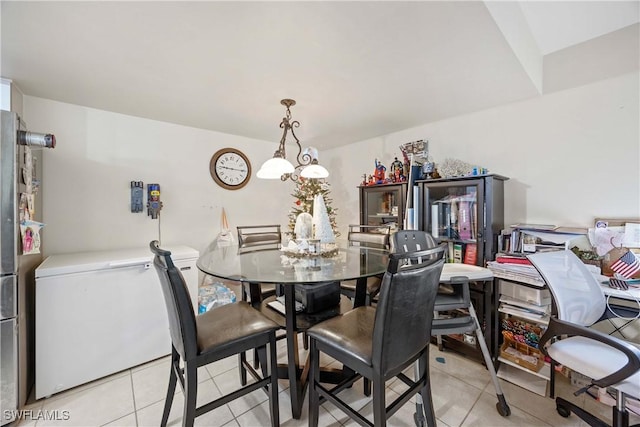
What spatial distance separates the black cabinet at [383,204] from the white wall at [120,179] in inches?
55.0

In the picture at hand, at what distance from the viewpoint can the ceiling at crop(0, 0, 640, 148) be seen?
124 centimetres

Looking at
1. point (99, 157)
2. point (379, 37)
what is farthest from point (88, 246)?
point (379, 37)

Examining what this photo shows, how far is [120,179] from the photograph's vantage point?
2.53 meters

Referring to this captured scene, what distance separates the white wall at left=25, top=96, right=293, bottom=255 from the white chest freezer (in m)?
0.34

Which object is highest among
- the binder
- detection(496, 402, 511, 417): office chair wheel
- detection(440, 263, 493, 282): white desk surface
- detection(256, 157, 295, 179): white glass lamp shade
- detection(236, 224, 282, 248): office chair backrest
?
detection(256, 157, 295, 179): white glass lamp shade

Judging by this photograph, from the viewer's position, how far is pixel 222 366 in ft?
6.82

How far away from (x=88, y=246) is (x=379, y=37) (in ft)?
9.52

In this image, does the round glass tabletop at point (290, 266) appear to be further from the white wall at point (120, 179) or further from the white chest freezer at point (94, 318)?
the white wall at point (120, 179)

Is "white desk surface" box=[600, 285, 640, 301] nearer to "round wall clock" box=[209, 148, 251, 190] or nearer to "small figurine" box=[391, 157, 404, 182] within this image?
"small figurine" box=[391, 157, 404, 182]

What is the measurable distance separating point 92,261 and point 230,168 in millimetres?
1728

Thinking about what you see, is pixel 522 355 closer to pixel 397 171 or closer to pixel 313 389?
pixel 313 389

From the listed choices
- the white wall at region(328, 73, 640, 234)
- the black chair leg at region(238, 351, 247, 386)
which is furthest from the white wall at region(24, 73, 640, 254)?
the black chair leg at region(238, 351, 247, 386)

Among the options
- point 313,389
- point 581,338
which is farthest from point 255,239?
point 581,338

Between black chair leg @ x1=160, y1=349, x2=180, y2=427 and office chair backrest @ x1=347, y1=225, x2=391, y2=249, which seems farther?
office chair backrest @ x1=347, y1=225, x2=391, y2=249
